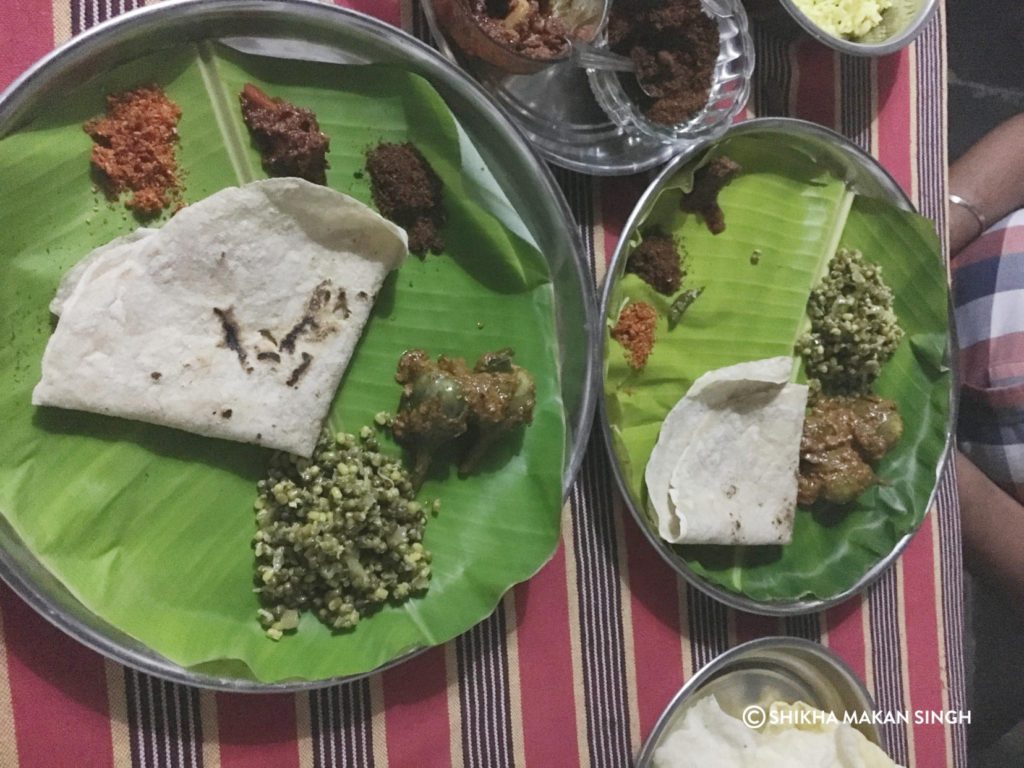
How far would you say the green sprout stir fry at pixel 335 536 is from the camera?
172cm

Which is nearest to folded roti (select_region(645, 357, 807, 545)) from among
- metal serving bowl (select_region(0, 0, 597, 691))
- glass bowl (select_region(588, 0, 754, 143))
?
metal serving bowl (select_region(0, 0, 597, 691))

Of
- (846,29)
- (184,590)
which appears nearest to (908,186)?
(846,29)

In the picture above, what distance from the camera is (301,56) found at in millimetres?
1762

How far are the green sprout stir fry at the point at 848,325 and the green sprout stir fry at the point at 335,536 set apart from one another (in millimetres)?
1411

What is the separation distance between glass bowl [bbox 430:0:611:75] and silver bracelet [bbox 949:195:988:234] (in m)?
1.97

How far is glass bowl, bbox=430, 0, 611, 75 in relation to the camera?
1799 mm

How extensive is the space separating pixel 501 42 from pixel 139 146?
0.88 m

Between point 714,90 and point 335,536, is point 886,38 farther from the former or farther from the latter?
point 335,536

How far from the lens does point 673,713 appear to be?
2111mm

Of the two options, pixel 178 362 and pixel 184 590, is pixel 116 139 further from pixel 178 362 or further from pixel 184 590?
pixel 184 590

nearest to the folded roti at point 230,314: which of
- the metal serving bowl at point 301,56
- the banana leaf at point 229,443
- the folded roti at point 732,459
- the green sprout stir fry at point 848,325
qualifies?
the banana leaf at point 229,443

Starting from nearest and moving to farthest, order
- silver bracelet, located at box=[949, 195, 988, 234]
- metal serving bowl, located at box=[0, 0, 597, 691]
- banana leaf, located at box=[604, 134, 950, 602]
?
metal serving bowl, located at box=[0, 0, 597, 691] → banana leaf, located at box=[604, 134, 950, 602] → silver bracelet, located at box=[949, 195, 988, 234]

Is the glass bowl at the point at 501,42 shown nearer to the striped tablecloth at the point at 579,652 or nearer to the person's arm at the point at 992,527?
the striped tablecloth at the point at 579,652

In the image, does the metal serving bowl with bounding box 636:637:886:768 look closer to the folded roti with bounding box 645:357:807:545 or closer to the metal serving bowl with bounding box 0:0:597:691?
the folded roti with bounding box 645:357:807:545
